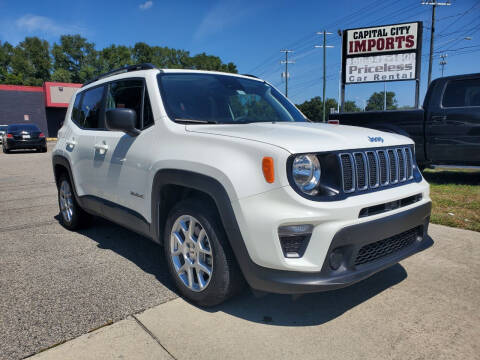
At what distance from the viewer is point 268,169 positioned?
233 cm

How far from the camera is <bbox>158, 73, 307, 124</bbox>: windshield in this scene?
10.8 feet

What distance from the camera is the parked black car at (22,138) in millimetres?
19094

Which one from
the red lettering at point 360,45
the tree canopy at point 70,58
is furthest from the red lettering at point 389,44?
the tree canopy at point 70,58

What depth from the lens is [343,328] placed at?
2568 mm

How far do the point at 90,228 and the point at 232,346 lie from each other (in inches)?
134

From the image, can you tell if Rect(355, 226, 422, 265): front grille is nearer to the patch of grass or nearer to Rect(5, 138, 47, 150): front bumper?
the patch of grass

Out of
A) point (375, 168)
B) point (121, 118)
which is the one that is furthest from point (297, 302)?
point (121, 118)

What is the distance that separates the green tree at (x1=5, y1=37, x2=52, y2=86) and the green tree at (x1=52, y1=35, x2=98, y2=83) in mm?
2056

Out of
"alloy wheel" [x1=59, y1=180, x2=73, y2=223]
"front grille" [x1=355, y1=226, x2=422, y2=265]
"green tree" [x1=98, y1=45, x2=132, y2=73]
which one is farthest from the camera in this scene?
"green tree" [x1=98, y1=45, x2=132, y2=73]

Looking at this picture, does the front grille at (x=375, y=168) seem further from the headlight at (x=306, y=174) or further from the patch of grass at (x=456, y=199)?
the patch of grass at (x=456, y=199)

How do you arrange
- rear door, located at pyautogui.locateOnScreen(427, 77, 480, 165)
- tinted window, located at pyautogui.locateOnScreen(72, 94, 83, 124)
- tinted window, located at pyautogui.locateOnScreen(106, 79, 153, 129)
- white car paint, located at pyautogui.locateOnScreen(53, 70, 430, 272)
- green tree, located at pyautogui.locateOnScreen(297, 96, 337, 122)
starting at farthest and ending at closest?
green tree, located at pyautogui.locateOnScreen(297, 96, 337, 122) → rear door, located at pyautogui.locateOnScreen(427, 77, 480, 165) → tinted window, located at pyautogui.locateOnScreen(72, 94, 83, 124) → tinted window, located at pyautogui.locateOnScreen(106, 79, 153, 129) → white car paint, located at pyautogui.locateOnScreen(53, 70, 430, 272)

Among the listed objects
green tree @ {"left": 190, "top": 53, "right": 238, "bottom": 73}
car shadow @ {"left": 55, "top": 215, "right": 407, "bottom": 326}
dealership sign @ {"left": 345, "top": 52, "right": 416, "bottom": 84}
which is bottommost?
car shadow @ {"left": 55, "top": 215, "right": 407, "bottom": 326}

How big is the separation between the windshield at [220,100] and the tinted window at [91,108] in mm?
1159

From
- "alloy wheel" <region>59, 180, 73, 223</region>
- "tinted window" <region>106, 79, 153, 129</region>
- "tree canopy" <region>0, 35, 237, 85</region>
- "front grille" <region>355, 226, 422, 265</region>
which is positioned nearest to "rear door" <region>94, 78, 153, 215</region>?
"tinted window" <region>106, 79, 153, 129</region>
